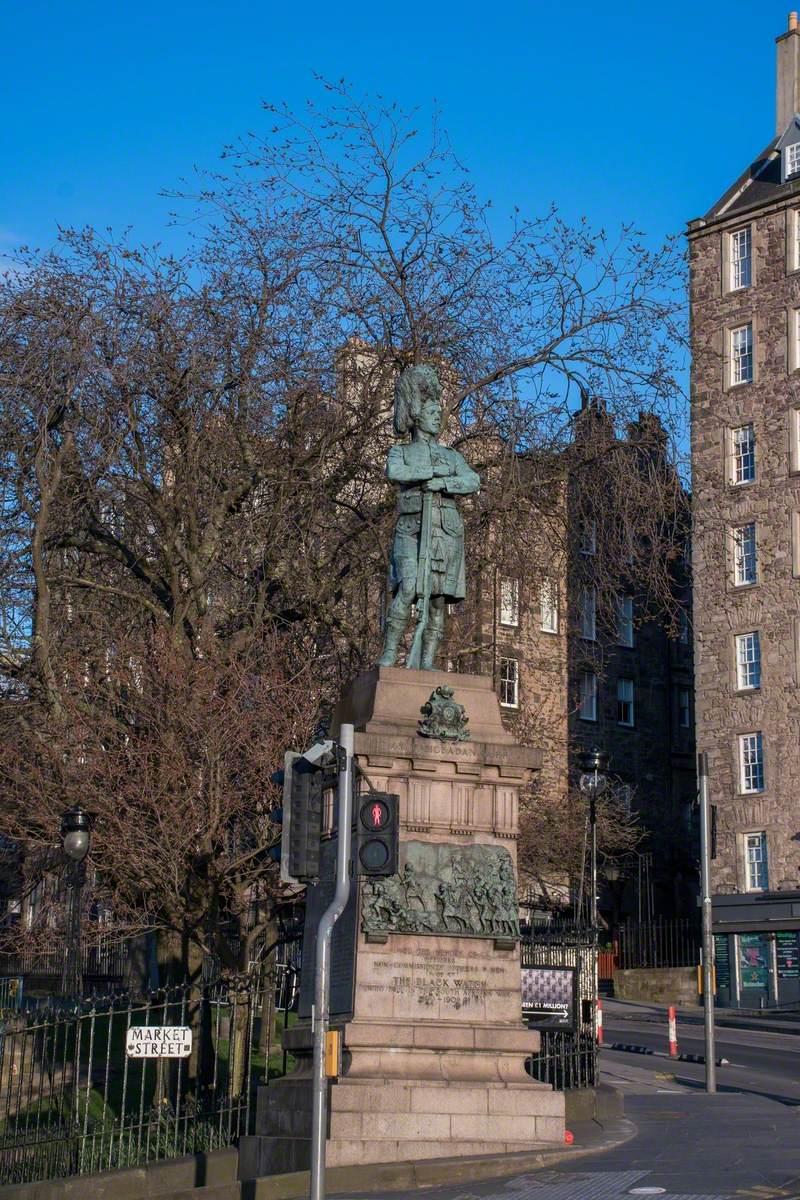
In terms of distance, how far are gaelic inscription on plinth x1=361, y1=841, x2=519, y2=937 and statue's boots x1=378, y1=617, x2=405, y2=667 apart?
2.20m

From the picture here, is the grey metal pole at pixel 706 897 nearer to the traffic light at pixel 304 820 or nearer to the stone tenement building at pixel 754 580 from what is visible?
the traffic light at pixel 304 820

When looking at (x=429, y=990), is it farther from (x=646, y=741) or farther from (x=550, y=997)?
(x=646, y=741)

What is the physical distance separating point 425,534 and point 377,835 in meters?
5.86

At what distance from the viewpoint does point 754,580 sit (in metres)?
53.4

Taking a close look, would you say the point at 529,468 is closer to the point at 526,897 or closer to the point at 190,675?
the point at 190,675

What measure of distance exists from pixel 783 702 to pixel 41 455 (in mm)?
33854

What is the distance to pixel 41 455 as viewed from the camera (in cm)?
2316

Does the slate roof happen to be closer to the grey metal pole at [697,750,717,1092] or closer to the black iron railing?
the black iron railing

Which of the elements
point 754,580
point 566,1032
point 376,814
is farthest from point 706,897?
point 754,580

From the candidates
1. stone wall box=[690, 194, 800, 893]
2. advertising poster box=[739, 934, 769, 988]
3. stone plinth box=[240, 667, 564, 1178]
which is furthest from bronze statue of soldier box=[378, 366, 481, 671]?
advertising poster box=[739, 934, 769, 988]

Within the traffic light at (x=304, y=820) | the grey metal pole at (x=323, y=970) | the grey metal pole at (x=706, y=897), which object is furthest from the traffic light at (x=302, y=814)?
the grey metal pole at (x=706, y=897)

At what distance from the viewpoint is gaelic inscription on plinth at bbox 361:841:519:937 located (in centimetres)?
1574

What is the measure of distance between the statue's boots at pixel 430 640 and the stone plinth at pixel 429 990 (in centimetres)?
74

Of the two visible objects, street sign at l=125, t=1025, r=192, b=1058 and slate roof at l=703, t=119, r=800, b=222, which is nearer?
street sign at l=125, t=1025, r=192, b=1058
